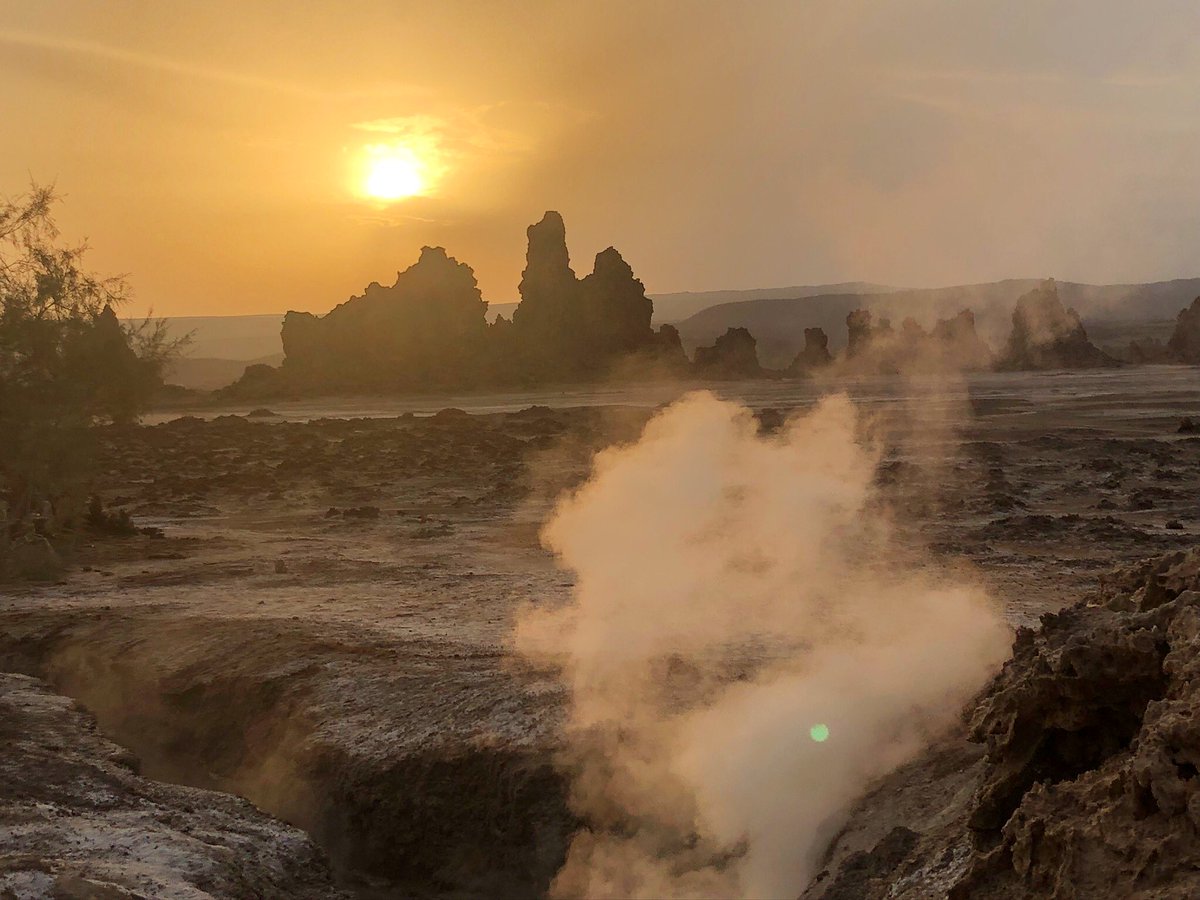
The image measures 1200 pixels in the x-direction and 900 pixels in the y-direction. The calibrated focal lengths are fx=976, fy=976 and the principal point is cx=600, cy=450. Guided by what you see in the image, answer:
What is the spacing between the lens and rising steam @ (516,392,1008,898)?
21.9ft

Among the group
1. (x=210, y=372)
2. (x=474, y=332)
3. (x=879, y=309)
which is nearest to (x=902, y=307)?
(x=879, y=309)

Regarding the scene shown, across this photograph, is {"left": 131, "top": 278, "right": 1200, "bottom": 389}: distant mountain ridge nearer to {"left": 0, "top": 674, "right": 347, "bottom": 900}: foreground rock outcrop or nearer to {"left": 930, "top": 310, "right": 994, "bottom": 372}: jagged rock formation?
{"left": 930, "top": 310, "right": 994, "bottom": 372}: jagged rock formation

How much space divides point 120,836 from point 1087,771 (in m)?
5.68

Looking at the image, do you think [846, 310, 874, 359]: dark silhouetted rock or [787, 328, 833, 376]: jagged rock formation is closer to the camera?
[787, 328, 833, 376]: jagged rock formation

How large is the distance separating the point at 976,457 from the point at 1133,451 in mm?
4004

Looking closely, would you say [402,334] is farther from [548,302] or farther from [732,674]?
[732,674]

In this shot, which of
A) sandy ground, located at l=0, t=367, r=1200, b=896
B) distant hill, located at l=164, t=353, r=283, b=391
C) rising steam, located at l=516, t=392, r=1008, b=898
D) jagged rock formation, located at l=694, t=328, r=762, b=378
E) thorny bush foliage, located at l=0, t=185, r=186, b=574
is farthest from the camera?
distant hill, located at l=164, t=353, r=283, b=391

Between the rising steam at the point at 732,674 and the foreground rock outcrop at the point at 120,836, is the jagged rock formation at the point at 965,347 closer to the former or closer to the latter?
the rising steam at the point at 732,674

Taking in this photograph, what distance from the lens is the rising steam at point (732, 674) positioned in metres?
6.68

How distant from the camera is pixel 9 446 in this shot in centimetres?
1689

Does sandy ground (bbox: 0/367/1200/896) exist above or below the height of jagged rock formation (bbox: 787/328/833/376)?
below

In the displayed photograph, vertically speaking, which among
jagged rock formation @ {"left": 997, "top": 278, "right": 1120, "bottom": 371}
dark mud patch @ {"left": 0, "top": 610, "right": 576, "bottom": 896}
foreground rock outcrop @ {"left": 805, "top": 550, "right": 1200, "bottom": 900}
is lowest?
dark mud patch @ {"left": 0, "top": 610, "right": 576, "bottom": 896}

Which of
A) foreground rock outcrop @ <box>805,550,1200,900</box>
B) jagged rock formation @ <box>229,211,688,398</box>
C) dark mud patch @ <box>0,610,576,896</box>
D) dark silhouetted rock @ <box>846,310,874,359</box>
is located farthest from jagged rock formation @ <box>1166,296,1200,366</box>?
foreground rock outcrop @ <box>805,550,1200,900</box>

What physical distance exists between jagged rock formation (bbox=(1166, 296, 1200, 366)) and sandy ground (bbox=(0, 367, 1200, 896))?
42.8 metres
